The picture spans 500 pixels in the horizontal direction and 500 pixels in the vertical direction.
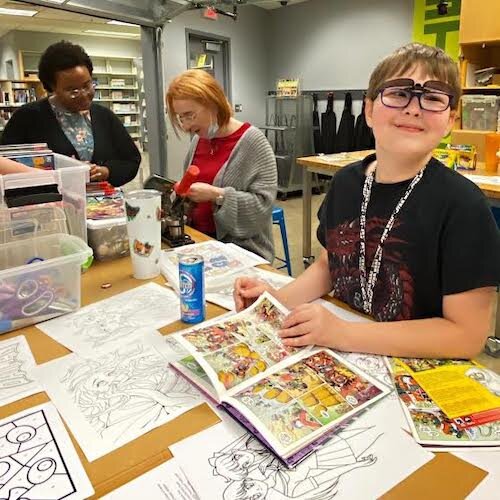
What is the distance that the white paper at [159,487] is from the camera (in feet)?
1.89

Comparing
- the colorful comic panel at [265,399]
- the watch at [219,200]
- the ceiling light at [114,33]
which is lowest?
the colorful comic panel at [265,399]

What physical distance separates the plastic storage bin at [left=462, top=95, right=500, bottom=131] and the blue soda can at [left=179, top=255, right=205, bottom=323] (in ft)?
10.8

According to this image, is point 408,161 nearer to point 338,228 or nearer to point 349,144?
point 338,228

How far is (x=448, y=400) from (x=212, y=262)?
2.69 ft

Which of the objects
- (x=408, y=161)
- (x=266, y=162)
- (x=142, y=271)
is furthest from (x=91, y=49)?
(x=408, y=161)

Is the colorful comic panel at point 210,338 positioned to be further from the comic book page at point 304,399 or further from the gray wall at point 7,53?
the gray wall at point 7,53

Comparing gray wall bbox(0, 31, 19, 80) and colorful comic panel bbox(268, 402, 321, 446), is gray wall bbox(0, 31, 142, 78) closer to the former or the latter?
gray wall bbox(0, 31, 19, 80)

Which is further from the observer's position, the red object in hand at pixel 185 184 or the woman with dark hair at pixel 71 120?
the woman with dark hair at pixel 71 120

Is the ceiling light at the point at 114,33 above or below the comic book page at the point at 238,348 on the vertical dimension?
above

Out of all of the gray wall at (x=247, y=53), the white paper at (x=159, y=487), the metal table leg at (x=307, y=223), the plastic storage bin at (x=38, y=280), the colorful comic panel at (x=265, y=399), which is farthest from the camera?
the gray wall at (x=247, y=53)

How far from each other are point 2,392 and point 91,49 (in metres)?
6.53

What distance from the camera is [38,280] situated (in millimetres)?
1052

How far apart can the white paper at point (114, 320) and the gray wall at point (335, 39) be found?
4.85 m

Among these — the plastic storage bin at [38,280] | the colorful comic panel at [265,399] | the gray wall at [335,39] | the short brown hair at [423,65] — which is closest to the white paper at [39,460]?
the colorful comic panel at [265,399]
